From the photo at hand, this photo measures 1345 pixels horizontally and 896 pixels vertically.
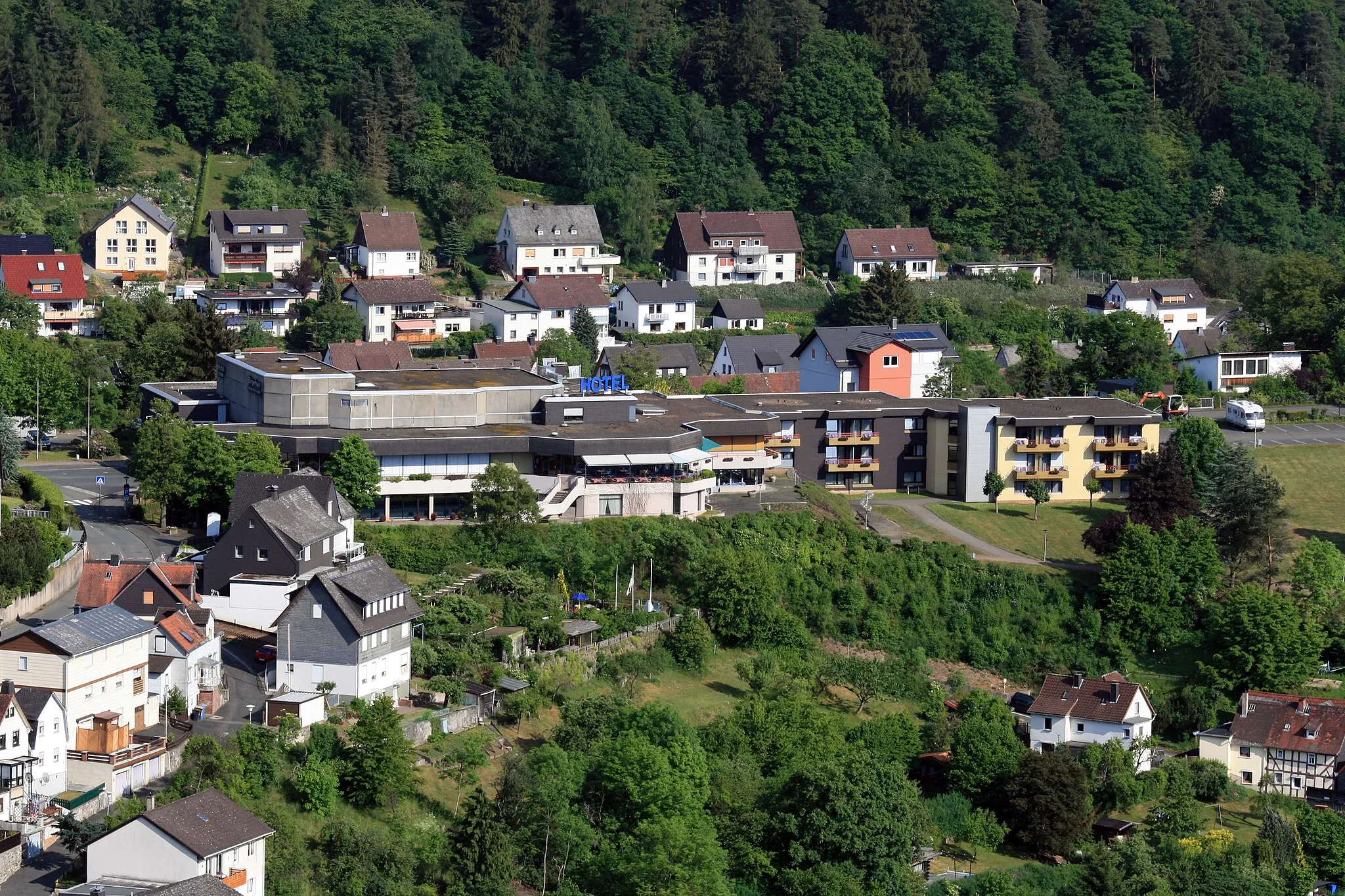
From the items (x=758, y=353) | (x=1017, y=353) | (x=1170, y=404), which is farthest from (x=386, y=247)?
(x=1170, y=404)

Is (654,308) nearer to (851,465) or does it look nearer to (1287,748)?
(851,465)

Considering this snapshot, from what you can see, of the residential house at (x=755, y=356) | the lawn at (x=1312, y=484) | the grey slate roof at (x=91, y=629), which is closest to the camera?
the grey slate roof at (x=91, y=629)

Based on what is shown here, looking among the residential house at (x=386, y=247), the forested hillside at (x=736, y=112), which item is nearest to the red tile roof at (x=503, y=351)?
the residential house at (x=386, y=247)

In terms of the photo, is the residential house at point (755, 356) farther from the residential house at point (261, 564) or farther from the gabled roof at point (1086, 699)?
the residential house at point (261, 564)

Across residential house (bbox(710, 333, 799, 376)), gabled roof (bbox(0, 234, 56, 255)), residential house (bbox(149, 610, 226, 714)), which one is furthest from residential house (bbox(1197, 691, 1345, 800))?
gabled roof (bbox(0, 234, 56, 255))

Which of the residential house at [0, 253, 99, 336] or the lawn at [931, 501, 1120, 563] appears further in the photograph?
the residential house at [0, 253, 99, 336]

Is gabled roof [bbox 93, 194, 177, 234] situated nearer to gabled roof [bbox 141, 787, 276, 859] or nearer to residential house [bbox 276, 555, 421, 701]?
residential house [bbox 276, 555, 421, 701]

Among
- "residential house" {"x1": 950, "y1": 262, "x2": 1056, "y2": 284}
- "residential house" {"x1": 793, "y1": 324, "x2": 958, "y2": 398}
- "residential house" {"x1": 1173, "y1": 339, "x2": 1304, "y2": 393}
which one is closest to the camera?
"residential house" {"x1": 793, "y1": 324, "x2": 958, "y2": 398}
